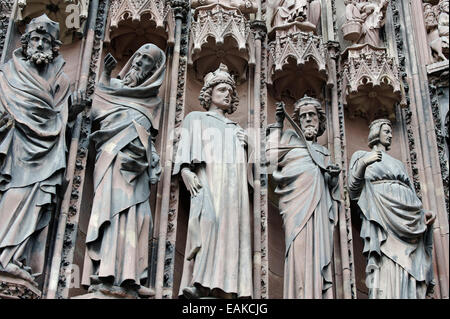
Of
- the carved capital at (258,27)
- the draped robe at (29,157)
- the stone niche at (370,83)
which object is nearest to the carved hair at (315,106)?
the stone niche at (370,83)

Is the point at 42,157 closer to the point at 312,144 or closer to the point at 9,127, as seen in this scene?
the point at 9,127

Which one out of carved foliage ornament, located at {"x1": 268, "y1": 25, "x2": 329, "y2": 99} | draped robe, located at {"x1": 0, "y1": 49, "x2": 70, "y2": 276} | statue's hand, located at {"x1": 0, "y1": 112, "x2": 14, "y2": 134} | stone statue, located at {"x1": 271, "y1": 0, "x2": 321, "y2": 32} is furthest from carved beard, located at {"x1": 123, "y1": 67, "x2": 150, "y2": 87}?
stone statue, located at {"x1": 271, "y1": 0, "x2": 321, "y2": 32}

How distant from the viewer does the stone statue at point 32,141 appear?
890 cm

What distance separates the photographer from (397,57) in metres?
11.4

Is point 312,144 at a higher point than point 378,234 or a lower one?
higher

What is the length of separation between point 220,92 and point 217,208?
160cm

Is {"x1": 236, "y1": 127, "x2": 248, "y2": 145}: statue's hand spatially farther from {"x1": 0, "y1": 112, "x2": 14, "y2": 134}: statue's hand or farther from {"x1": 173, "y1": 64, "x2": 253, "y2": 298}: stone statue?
{"x1": 0, "y1": 112, "x2": 14, "y2": 134}: statue's hand

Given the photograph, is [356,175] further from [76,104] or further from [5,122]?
[5,122]

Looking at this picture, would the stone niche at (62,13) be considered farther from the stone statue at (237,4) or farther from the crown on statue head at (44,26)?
the stone statue at (237,4)

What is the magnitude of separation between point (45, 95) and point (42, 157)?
0.72 meters

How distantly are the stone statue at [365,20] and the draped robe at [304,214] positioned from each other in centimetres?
194

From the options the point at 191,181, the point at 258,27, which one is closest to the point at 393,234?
the point at 191,181
